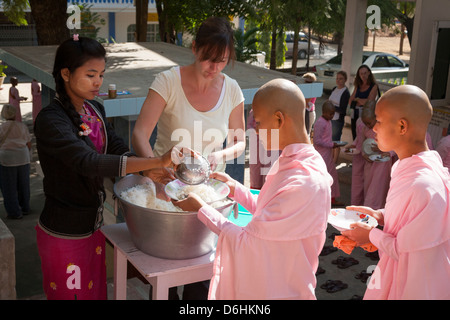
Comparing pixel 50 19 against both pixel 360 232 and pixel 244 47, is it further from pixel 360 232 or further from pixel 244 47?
pixel 244 47

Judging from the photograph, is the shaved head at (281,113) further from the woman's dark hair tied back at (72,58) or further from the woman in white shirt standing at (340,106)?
the woman in white shirt standing at (340,106)

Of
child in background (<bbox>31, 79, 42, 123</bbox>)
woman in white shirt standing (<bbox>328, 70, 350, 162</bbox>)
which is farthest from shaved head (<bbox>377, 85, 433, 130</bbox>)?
child in background (<bbox>31, 79, 42, 123</bbox>)

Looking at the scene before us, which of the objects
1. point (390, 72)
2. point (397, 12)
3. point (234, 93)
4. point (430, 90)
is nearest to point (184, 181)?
point (234, 93)

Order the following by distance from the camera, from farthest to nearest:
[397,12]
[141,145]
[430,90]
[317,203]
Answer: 1. [397,12]
2. [430,90]
3. [141,145]
4. [317,203]

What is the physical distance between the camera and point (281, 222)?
2133mm

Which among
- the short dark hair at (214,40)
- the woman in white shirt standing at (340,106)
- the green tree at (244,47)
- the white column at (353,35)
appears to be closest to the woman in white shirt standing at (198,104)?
the short dark hair at (214,40)

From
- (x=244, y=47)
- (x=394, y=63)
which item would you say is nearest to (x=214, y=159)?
(x=394, y=63)

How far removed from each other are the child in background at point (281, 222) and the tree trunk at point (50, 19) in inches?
247

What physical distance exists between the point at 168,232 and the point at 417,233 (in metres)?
1.08

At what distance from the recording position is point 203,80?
307 centimetres

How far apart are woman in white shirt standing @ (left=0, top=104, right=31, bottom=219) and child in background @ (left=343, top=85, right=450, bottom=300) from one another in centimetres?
517

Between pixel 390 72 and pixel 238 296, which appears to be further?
pixel 390 72
